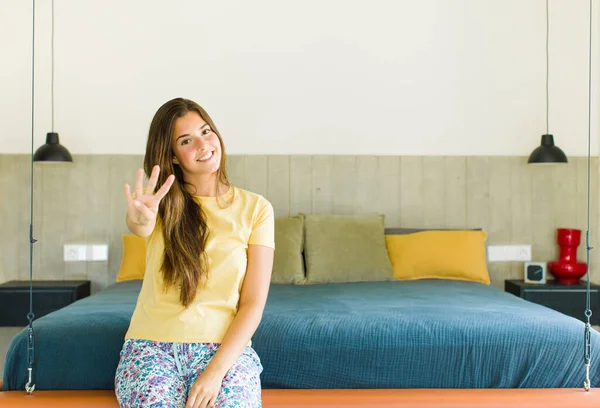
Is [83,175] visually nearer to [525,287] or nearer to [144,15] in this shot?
[144,15]

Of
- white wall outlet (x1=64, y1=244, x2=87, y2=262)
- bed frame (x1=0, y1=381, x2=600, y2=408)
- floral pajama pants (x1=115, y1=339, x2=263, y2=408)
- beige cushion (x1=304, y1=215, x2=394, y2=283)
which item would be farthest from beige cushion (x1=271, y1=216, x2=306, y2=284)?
floral pajama pants (x1=115, y1=339, x2=263, y2=408)

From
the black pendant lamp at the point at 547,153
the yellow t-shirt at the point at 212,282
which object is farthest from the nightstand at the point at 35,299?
the black pendant lamp at the point at 547,153

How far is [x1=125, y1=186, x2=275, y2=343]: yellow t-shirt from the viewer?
1783 millimetres

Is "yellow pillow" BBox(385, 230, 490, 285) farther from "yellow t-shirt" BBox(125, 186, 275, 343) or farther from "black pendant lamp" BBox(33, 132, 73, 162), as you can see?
"black pendant lamp" BBox(33, 132, 73, 162)

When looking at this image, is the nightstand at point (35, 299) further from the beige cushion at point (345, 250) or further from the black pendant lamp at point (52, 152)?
the beige cushion at point (345, 250)

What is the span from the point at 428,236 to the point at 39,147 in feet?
7.94

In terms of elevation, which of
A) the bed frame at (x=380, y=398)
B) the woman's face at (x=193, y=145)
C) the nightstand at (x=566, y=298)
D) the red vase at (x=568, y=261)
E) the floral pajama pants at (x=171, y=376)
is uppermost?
the woman's face at (x=193, y=145)

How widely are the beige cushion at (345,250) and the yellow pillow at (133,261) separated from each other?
0.96 m

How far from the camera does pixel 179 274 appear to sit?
1800mm

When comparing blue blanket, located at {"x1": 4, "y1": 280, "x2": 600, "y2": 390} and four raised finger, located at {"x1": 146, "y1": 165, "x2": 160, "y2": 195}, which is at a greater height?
four raised finger, located at {"x1": 146, "y1": 165, "x2": 160, "y2": 195}

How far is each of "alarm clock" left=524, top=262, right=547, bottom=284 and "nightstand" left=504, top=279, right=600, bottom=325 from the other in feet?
0.59

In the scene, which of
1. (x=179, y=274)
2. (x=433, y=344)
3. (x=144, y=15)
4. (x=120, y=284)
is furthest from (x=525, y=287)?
(x=144, y=15)

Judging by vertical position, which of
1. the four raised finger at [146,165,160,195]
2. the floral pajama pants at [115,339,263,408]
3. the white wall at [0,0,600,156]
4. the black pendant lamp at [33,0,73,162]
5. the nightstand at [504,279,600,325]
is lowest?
the nightstand at [504,279,600,325]

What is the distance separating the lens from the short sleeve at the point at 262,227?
193 cm
